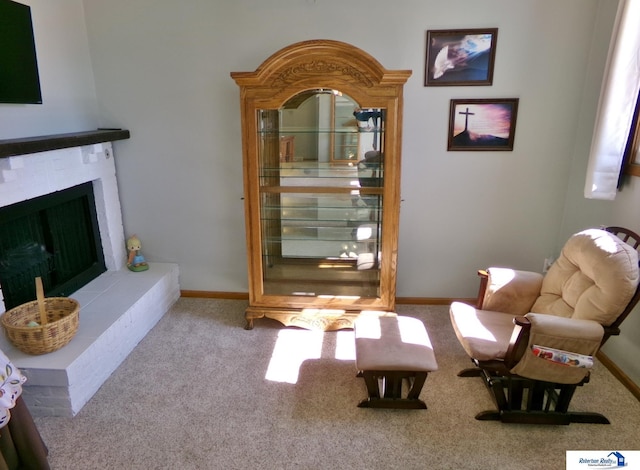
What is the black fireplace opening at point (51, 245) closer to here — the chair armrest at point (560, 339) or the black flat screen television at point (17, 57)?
the black flat screen television at point (17, 57)

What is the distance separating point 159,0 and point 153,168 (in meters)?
1.18

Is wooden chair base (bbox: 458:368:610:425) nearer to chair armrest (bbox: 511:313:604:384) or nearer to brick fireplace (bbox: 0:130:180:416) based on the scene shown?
chair armrest (bbox: 511:313:604:384)

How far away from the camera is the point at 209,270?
11.5 feet

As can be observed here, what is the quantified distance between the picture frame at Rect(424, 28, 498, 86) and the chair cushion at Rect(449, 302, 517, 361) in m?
1.56

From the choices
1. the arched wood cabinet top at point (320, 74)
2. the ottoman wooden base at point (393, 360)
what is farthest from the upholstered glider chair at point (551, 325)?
the arched wood cabinet top at point (320, 74)

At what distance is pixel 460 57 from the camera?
9.58ft

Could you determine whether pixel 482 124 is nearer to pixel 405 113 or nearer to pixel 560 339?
pixel 405 113

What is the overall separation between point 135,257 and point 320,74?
1.99 m

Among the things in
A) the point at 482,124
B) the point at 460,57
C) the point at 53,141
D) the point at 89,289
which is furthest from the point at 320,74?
the point at 89,289

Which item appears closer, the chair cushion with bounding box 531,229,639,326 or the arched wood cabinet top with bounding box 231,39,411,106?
the chair cushion with bounding box 531,229,639,326

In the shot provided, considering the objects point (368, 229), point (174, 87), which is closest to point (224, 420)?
point (368, 229)

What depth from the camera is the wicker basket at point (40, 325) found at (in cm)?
214

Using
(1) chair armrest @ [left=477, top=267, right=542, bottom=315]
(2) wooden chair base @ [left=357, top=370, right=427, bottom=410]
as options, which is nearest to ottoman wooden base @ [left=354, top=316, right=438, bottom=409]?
(2) wooden chair base @ [left=357, top=370, right=427, bottom=410]

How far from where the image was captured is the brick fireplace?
7.11 ft
